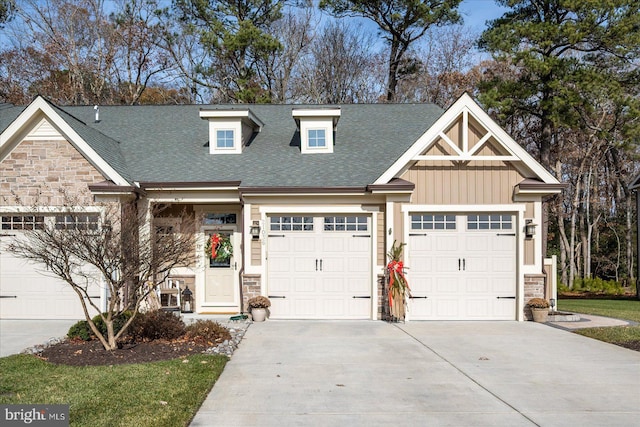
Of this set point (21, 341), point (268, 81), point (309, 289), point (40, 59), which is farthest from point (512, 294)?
point (40, 59)

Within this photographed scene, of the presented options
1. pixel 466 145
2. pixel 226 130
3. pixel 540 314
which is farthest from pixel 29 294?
pixel 540 314

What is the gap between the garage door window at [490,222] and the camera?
13.4 metres

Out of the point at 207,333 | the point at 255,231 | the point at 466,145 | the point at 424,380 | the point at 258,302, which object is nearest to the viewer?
the point at 424,380

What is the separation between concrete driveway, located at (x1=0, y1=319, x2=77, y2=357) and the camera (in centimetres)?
1009

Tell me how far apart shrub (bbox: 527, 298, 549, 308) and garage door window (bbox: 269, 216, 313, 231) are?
5.12 meters

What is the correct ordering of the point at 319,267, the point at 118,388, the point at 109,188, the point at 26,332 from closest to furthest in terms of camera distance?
the point at 118,388 → the point at 26,332 → the point at 109,188 → the point at 319,267

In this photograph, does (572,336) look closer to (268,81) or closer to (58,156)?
(58,156)

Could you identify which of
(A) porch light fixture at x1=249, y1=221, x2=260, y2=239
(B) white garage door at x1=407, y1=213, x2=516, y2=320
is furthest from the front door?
(B) white garage door at x1=407, y1=213, x2=516, y2=320

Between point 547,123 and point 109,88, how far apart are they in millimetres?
20029

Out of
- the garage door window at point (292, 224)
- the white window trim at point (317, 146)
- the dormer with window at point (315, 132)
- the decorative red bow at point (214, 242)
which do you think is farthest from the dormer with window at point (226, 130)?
the garage door window at point (292, 224)

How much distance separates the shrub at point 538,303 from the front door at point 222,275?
6.87m

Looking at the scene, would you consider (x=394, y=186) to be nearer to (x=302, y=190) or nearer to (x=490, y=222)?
(x=302, y=190)

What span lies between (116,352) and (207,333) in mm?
1608

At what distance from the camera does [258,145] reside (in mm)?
15859
